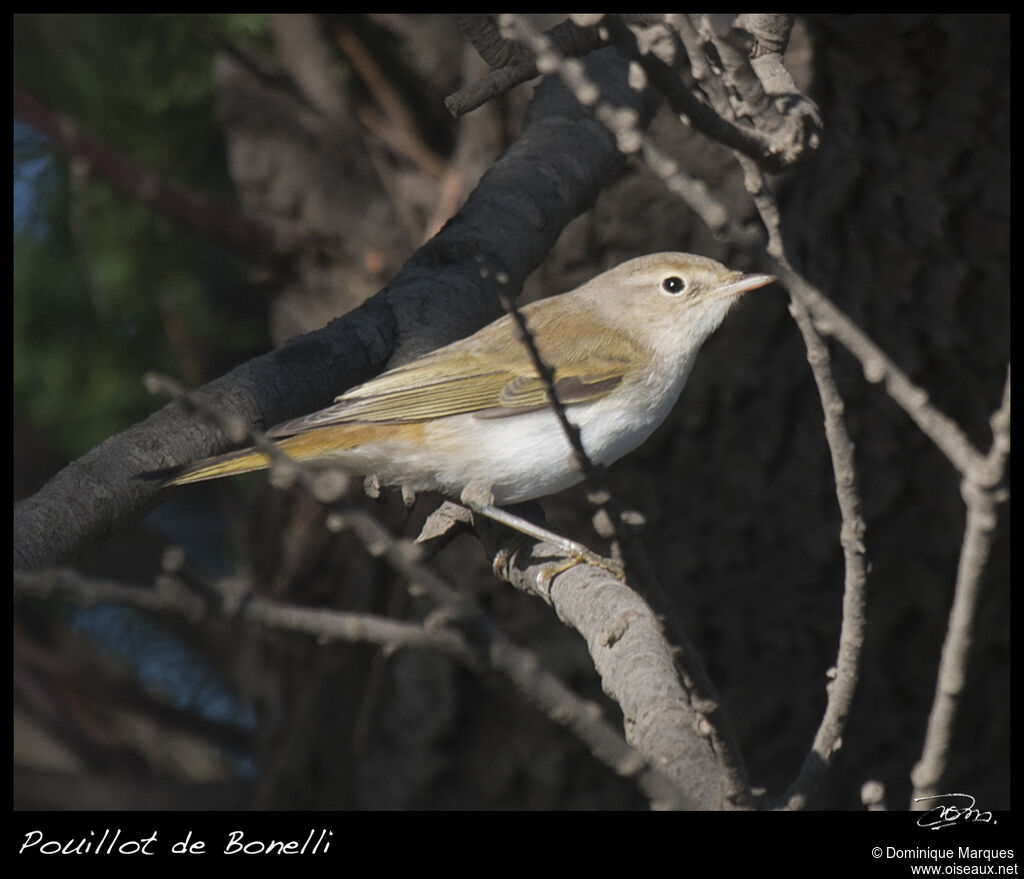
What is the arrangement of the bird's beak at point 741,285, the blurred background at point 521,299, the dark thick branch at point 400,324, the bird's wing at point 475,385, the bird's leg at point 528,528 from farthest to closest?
the blurred background at point 521,299
the bird's beak at point 741,285
the bird's wing at point 475,385
the bird's leg at point 528,528
the dark thick branch at point 400,324

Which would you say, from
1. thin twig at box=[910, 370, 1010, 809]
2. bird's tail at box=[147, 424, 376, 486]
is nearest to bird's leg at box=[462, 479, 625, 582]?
bird's tail at box=[147, 424, 376, 486]

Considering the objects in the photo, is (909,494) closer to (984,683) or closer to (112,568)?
(984,683)

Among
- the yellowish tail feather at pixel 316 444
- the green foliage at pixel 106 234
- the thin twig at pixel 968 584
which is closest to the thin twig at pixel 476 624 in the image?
the thin twig at pixel 968 584

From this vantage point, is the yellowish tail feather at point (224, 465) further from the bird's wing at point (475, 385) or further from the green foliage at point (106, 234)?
the green foliage at point (106, 234)

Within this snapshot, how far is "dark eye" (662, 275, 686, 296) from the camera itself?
343 cm

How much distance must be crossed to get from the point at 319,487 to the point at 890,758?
3.98m

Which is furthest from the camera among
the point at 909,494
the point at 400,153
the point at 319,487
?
the point at 400,153

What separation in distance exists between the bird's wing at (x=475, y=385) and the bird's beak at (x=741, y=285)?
34 centimetres

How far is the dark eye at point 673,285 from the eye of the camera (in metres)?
3.43

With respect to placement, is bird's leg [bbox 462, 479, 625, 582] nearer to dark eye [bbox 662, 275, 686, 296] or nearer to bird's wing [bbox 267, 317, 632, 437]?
bird's wing [bbox 267, 317, 632, 437]

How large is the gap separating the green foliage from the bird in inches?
83.2

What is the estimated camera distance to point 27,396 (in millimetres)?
5359

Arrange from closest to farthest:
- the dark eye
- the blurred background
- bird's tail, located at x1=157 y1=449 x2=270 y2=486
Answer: bird's tail, located at x1=157 y1=449 x2=270 y2=486
the dark eye
the blurred background
